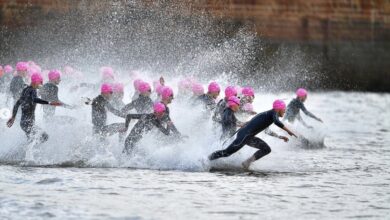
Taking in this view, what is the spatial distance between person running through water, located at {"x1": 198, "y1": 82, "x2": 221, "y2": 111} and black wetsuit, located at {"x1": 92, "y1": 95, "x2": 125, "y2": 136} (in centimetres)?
229

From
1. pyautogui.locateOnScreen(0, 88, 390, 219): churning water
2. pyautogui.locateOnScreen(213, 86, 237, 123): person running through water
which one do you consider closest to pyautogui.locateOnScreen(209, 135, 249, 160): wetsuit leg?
pyautogui.locateOnScreen(0, 88, 390, 219): churning water

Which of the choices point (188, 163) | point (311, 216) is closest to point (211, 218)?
point (311, 216)

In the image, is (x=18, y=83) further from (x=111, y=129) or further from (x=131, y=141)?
(x=131, y=141)

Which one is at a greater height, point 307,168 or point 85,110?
point 85,110

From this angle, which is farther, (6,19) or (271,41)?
(271,41)

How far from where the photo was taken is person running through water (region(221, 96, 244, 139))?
18.6 m

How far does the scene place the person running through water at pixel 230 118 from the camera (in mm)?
18562

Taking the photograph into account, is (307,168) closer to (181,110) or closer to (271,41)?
(181,110)

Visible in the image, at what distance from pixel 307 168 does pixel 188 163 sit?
2947 millimetres

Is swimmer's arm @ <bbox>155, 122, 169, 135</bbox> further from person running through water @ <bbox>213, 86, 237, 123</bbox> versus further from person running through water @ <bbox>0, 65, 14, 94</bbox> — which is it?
person running through water @ <bbox>0, 65, 14, 94</bbox>

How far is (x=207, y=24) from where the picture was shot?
43969 millimetres

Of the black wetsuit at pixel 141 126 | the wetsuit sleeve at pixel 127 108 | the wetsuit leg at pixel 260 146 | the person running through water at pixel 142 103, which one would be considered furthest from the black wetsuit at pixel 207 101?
the wetsuit leg at pixel 260 146

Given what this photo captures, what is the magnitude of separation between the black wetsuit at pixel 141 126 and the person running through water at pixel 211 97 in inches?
94.7

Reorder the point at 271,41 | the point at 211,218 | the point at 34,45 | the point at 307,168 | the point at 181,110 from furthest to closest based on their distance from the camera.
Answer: the point at 271,41, the point at 34,45, the point at 181,110, the point at 307,168, the point at 211,218
